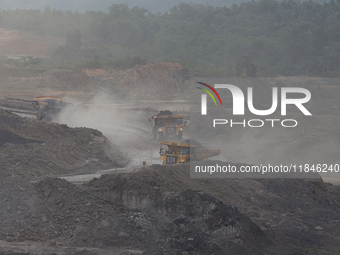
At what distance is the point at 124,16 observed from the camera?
13862 cm

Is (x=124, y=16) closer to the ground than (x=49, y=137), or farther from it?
farther from it

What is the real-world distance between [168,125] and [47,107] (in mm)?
12705

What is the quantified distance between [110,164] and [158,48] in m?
82.3

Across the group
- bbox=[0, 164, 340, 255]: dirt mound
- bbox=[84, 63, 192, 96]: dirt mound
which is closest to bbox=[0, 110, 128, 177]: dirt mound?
bbox=[0, 164, 340, 255]: dirt mound

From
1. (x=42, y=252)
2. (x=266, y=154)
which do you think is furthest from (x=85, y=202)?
(x=266, y=154)

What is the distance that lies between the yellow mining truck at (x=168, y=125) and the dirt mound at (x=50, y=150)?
4.63 metres

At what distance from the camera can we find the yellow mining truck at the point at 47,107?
37.3m

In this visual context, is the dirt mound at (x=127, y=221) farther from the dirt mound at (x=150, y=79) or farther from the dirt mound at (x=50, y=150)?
the dirt mound at (x=150, y=79)

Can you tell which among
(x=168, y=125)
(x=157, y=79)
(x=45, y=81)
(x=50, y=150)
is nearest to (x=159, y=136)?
(x=168, y=125)

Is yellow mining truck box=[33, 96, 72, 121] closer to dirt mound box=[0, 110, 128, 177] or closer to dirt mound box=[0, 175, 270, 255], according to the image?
dirt mound box=[0, 110, 128, 177]

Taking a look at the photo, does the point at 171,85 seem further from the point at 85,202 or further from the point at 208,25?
the point at 208,25

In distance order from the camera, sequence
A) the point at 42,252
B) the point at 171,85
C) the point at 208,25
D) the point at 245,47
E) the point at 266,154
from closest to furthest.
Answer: the point at 42,252, the point at 266,154, the point at 171,85, the point at 245,47, the point at 208,25

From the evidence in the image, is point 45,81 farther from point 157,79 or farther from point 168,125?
point 168,125

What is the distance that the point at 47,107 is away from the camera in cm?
3794
